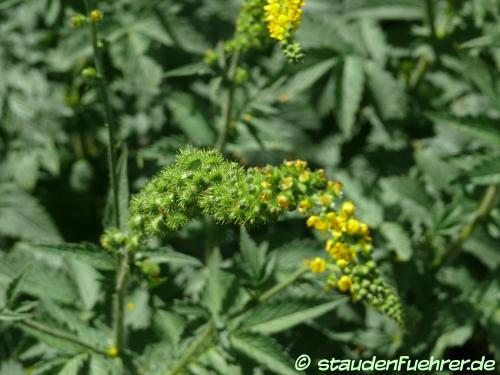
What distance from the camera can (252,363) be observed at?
138 inches

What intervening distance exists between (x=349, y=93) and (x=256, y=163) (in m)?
0.96

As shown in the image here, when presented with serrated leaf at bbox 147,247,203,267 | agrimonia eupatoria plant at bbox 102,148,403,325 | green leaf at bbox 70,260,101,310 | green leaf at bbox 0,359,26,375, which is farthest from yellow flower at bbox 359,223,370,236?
green leaf at bbox 0,359,26,375

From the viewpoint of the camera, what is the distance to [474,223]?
4.16 meters

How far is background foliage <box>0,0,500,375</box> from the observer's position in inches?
136

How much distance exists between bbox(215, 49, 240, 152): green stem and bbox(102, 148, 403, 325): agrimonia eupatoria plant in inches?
44.1

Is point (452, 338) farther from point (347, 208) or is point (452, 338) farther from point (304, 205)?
point (304, 205)

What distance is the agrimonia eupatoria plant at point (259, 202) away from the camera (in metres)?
2.34

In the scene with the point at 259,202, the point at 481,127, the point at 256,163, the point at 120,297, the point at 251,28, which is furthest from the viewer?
the point at 256,163

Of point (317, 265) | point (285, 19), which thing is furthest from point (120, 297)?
point (285, 19)

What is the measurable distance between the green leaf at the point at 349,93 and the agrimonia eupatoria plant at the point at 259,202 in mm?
1786

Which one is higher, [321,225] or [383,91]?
[321,225]

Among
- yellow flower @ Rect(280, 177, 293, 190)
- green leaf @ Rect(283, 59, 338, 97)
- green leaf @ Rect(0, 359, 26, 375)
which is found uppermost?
yellow flower @ Rect(280, 177, 293, 190)

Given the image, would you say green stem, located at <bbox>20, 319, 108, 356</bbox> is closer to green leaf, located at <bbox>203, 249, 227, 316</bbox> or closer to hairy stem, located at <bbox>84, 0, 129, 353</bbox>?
hairy stem, located at <bbox>84, 0, 129, 353</bbox>

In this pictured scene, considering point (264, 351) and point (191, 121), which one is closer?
point (264, 351)
